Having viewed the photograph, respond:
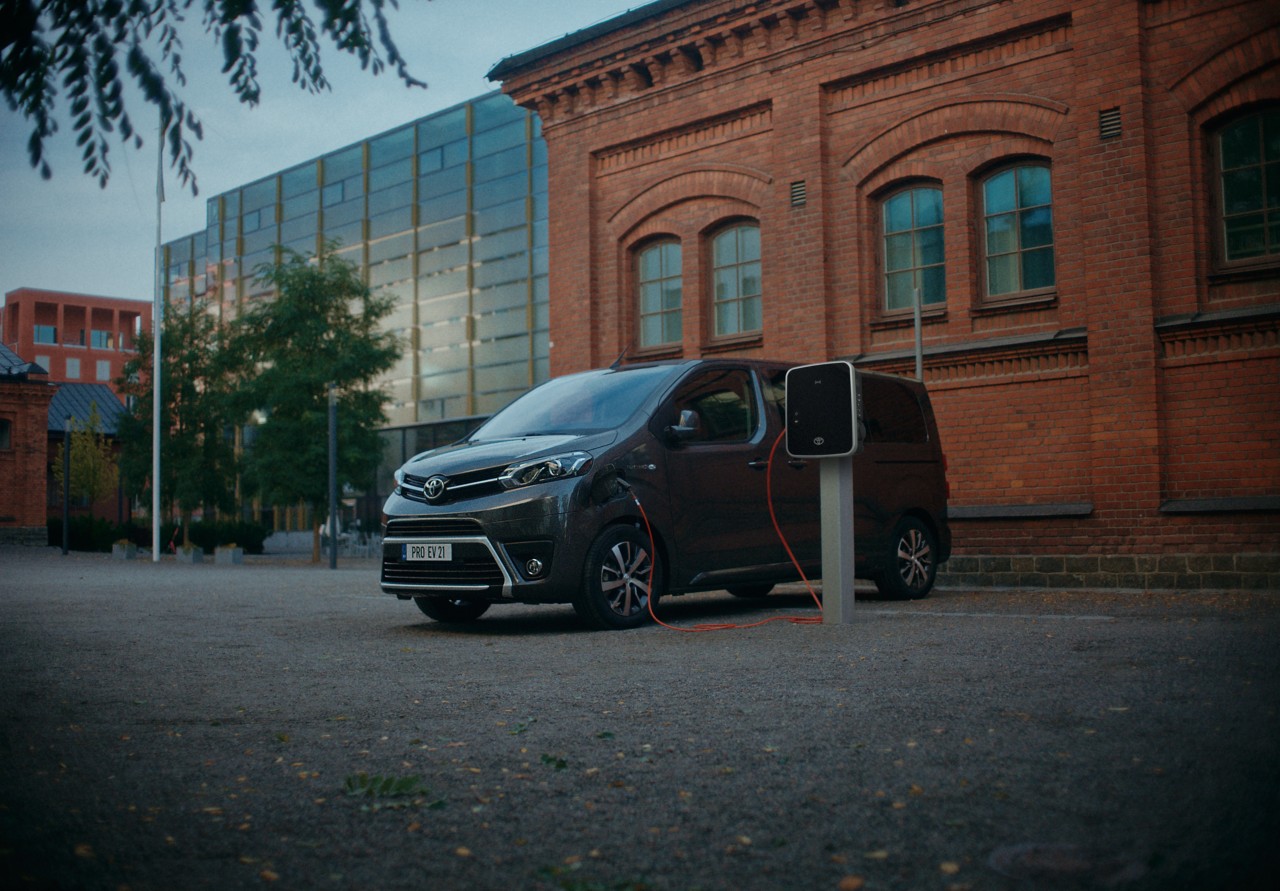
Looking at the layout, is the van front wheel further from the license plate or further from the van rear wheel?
the license plate

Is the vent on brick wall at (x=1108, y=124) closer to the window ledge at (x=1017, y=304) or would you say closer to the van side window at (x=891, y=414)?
the window ledge at (x=1017, y=304)

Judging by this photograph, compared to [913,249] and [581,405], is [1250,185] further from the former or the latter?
[581,405]

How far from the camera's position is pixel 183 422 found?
111 ft

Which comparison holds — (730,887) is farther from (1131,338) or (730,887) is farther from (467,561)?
(1131,338)

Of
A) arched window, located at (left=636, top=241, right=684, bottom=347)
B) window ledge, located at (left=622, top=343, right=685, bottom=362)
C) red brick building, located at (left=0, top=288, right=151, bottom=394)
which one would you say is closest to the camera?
window ledge, located at (left=622, top=343, right=685, bottom=362)

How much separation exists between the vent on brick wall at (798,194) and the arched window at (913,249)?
1.06m

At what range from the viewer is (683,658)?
21.5 ft

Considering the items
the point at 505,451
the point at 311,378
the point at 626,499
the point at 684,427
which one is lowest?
the point at 626,499

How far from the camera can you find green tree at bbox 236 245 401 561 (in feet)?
88.5

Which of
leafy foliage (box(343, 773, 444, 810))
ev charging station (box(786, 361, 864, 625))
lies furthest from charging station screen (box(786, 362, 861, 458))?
leafy foliage (box(343, 773, 444, 810))

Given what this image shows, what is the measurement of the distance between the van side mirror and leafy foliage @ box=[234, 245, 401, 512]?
19093 mm

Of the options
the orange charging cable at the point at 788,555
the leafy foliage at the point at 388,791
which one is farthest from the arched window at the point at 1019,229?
the leafy foliage at the point at 388,791

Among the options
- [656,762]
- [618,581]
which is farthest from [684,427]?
[656,762]

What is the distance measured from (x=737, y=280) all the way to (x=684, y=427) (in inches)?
334
